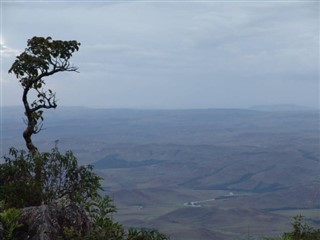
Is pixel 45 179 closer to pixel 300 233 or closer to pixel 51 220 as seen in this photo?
pixel 51 220

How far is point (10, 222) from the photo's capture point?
49.9ft

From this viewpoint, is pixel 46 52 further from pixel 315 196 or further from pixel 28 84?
pixel 315 196

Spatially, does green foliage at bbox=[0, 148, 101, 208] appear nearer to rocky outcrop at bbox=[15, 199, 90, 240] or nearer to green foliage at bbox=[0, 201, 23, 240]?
rocky outcrop at bbox=[15, 199, 90, 240]

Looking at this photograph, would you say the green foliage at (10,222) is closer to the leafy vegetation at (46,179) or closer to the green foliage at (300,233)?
the leafy vegetation at (46,179)

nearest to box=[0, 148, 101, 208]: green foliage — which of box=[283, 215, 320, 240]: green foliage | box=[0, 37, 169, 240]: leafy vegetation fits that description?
box=[0, 37, 169, 240]: leafy vegetation

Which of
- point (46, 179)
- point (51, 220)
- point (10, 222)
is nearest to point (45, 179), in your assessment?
point (46, 179)

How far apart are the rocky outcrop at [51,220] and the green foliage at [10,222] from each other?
1.01 ft

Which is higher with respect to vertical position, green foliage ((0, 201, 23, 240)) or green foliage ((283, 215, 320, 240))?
green foliage ((0, 201, 23, 240))

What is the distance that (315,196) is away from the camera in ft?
57.5

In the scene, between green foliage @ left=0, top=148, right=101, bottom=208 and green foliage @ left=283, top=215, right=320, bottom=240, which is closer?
green foliage @ left=283, top=215, right=320, bottom=240

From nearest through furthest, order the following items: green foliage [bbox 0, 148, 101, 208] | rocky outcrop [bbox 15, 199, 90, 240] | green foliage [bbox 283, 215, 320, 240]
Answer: rocky outcrop [bbox 15, 199, 90, 240], green foliage [bbox 283, 215, 320, 240], green foliage [bbox 0, 148, 101, 208]

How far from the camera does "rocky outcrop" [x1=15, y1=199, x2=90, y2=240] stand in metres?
15.3

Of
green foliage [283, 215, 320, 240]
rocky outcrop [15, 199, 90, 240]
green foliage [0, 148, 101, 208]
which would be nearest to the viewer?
rocky outcrop [15, 199, 90, 240]

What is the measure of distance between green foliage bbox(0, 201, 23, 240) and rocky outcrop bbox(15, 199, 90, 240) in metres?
0.31
